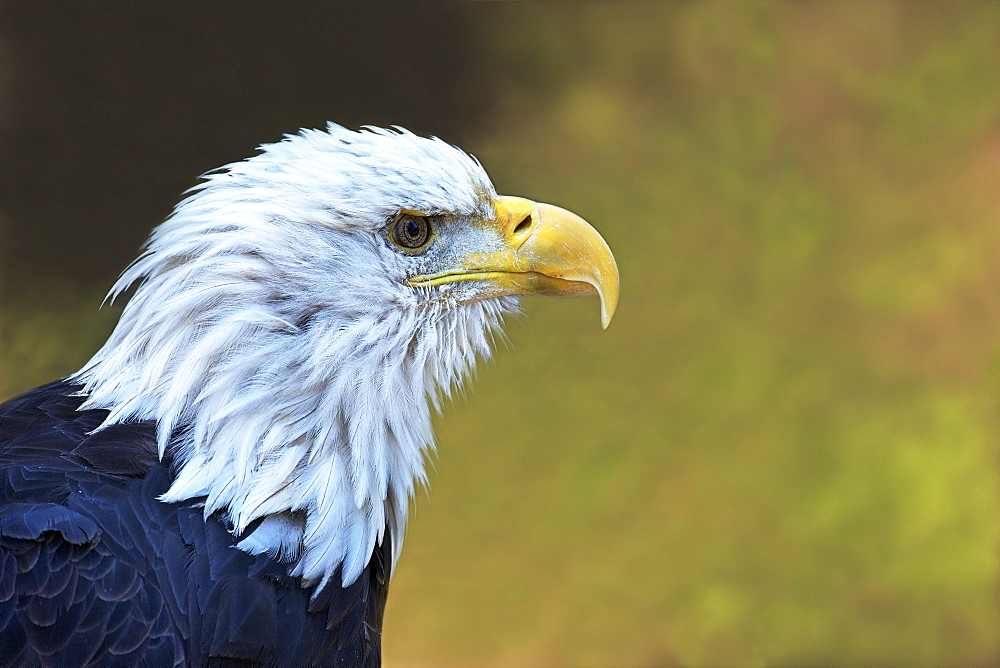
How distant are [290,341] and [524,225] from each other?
0.48m

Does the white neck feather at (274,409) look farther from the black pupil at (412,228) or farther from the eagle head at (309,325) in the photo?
the black pupil at (412,228)

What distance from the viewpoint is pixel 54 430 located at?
1523 mm

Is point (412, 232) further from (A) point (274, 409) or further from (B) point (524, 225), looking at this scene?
(A) point (274, 409)

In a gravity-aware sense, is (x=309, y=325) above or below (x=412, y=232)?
below

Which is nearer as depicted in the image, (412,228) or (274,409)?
(274,409)

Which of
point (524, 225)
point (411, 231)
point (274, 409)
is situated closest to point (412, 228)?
point (411, 231)

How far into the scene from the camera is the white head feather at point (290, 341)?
4.90ft

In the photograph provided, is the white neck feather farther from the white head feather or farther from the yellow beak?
the yellow beak

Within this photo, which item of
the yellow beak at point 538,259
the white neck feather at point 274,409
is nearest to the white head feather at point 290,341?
the white neck feather at point 274,409

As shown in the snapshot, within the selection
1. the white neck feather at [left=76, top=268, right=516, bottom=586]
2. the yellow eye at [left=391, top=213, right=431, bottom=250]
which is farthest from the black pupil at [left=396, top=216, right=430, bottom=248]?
the white neck feather at [left=76, top=268, right=516, bottom=586]

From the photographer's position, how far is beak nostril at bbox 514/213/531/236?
5.52 feet

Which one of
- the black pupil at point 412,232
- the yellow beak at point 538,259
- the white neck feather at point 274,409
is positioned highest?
the yellow beak at point 538,259

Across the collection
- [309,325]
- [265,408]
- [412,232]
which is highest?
[412,232]

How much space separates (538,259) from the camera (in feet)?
5.46
